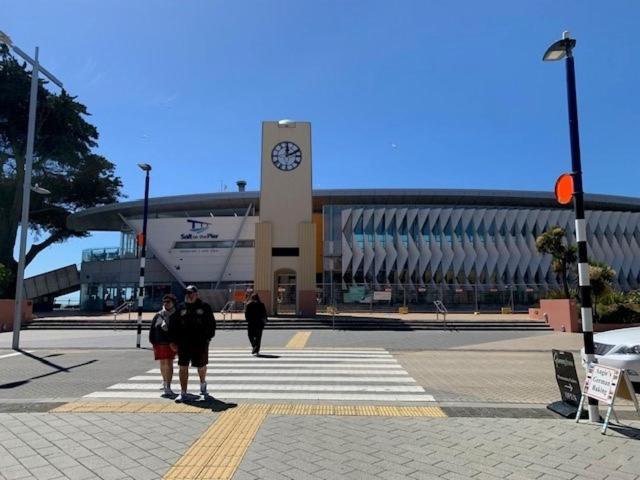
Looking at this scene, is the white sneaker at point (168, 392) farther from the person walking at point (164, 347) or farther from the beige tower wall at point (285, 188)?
the beige tower wall at point (285, 188)

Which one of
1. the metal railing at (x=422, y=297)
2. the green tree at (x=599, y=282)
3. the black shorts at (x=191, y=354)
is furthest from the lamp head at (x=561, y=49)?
the metal railing at (x=422, y=297)

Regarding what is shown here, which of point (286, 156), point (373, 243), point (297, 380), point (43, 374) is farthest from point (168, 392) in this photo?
point (373, 243)

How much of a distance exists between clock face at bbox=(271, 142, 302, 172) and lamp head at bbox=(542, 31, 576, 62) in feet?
81.0

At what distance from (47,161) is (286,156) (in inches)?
1184

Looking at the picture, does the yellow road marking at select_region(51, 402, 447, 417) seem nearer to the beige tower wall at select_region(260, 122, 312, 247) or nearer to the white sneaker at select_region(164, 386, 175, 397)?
the white sneaker at select_region(164, 386, 175, 397)

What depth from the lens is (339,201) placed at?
5366 centimetres

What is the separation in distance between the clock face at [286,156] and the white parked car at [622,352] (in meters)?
23.7

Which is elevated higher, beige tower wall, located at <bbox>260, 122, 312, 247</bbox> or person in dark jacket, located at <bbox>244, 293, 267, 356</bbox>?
beige tower wall, located at <bbox>260, 122, 312, 247</bbox>

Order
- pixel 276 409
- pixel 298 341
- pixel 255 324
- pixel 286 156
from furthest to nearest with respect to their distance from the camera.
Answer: pixel 286 156, pixel 298 341, pixel 255 324, pixel 276 409

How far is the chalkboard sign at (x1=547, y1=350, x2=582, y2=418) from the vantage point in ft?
23.1

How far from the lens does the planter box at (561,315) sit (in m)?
23.5

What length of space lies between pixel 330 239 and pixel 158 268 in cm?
1681

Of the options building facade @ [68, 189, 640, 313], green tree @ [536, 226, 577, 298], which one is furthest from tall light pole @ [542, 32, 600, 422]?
building facade @ [68, 189, 640, 313]

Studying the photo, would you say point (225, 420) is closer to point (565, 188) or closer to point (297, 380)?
point (297, 380)
